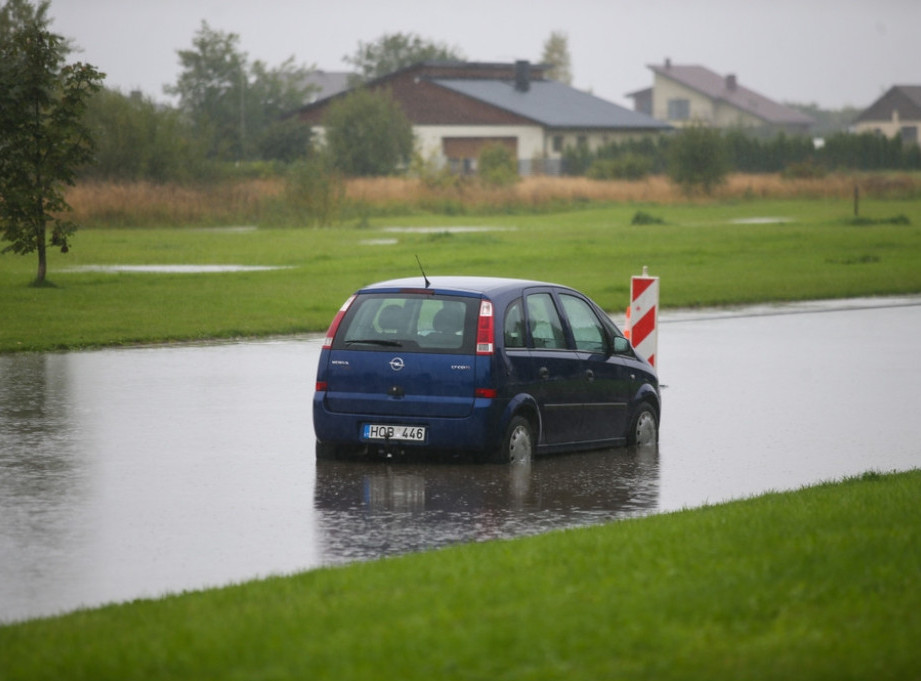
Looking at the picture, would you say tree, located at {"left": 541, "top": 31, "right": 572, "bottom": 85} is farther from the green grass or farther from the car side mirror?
the car side mirror

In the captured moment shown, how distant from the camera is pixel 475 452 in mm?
12742

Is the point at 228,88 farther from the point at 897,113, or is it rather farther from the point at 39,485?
the point at 39,485

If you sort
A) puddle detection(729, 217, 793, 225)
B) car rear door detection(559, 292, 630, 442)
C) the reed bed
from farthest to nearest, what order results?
1. puddle detection(729, 217, 793, 225)
2. the reed bed
3. car rear door detection(559, 292, 630, 442)

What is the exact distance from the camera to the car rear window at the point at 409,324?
1266 centimetres

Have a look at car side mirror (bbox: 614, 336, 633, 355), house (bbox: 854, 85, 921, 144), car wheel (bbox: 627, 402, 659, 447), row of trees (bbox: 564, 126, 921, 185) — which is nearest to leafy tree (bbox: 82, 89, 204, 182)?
row of trees (bbox: 564, 126, 921, 185)

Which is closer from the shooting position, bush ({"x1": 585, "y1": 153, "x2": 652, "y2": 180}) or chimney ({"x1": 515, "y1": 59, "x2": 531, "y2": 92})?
bush ({"x1": 585, "y1": 153, "x2": 652, "y2": 180})

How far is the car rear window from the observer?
12.7m

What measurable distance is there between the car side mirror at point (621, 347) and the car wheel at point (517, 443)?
1.45 metres

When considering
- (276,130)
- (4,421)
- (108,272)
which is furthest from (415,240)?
(276,130)

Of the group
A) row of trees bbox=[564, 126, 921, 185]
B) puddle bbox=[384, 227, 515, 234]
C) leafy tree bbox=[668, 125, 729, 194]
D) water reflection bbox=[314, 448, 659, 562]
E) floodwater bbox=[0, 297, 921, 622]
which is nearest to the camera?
floodwater bbox=[0, 297, 921, 622]

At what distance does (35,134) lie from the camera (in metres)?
30.7

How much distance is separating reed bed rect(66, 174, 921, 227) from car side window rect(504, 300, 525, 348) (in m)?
40.2

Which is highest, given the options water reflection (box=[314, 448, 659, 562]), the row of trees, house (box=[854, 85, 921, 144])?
house (box=[854, 85, 921, 144])

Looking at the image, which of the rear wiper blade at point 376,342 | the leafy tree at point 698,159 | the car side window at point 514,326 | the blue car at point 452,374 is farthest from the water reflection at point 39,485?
the leafy tree at point 698,159
